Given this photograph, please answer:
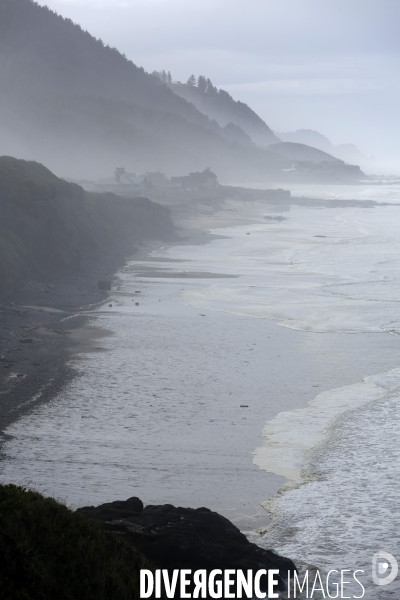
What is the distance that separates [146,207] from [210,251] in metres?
14.0

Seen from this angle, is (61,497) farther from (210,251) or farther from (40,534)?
(210,251)

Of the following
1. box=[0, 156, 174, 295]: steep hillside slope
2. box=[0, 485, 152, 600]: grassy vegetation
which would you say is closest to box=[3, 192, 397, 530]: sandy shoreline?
box=[0, 485, 152, 600]: grassy vegetation

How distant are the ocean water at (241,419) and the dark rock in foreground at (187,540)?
0.91 m

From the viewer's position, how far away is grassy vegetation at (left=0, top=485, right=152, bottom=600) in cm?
562

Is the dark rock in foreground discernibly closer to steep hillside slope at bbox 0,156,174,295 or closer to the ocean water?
the ocean water

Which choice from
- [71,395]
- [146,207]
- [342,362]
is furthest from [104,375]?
[146,207]

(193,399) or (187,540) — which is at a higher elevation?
(187,540)

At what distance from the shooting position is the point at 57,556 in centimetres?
599

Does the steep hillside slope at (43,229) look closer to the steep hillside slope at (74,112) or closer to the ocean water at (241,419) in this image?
the ocean water at (241,419)

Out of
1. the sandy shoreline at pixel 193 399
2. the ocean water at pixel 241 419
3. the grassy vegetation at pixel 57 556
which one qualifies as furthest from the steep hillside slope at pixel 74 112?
the grassy vegetation at pixel 57 556

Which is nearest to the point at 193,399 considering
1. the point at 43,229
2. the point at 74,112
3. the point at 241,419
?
the point at 241,419

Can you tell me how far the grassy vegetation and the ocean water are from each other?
2.80 metres

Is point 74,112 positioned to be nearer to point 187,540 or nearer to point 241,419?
point 241,419

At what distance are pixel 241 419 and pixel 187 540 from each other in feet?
19.2
